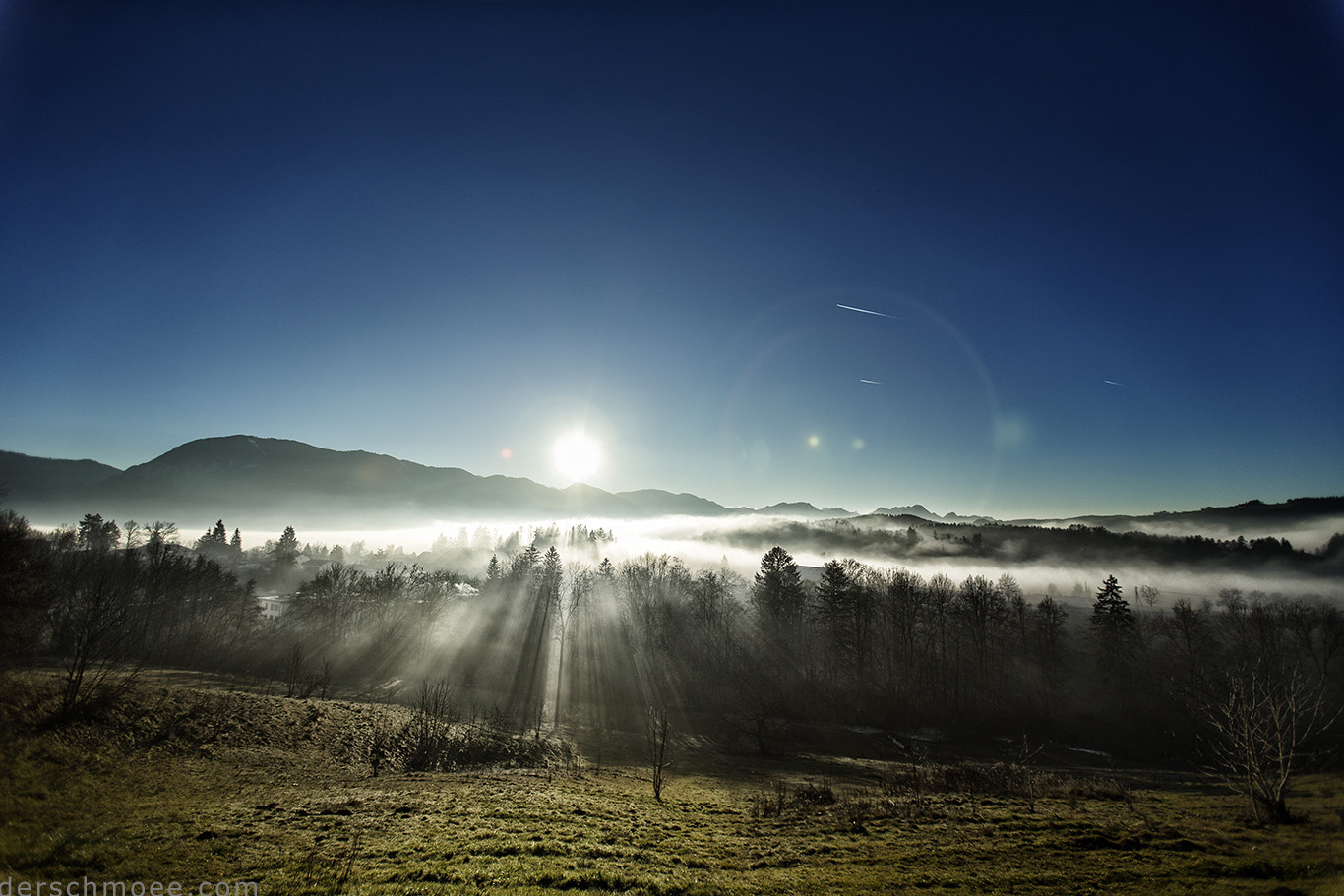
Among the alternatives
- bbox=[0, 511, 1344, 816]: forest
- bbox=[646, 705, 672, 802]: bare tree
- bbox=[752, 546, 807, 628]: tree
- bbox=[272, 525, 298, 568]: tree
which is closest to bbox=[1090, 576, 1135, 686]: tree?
bbox=[0, 511, 1344, 816]: forest

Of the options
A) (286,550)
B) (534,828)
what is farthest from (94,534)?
(534,828)

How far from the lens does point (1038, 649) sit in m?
76.9

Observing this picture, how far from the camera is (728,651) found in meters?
81.7

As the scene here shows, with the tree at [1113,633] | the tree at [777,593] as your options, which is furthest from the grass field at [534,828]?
the tree at [777,593]

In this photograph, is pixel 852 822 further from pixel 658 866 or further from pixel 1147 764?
pixel 1147 764

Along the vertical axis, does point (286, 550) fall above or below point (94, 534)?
below

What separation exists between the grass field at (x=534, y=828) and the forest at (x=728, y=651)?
20.6 meters

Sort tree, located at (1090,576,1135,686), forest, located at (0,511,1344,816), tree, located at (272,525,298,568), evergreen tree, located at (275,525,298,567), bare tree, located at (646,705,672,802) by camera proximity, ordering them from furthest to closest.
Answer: tree, located at (272,525,298,568), evergreen tree, located at (275,525,298,567), tree, located at (1090,576,1135,686), forest, located at (0,511,1344,816), bare tree, located at (646,705,672,802)

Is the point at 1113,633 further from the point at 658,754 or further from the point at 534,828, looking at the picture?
the point at 534,828

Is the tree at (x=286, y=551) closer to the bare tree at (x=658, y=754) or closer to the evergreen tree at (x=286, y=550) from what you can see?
the evergreen tree at (x=286, y=550)

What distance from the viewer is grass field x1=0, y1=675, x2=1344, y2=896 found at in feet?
43.5

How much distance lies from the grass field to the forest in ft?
67.6

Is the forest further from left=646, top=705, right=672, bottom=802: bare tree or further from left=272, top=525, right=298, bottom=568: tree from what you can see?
left=272, top=525, right=298, bottom=568: tree

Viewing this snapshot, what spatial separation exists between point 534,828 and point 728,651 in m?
→ 68.9
